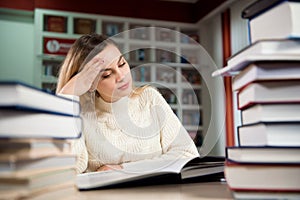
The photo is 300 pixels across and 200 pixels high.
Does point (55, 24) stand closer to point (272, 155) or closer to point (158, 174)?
point (158, 174)

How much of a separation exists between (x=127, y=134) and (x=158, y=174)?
2.24 ft

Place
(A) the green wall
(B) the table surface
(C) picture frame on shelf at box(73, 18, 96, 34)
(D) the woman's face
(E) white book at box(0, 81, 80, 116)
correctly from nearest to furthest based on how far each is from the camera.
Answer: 1. (E) white book at box(0, 81, 80, 116)
2. (B) the table surface
3. (D) the woman's face
4. (A) the green wall
5. (C) picture frame on shelf at box(73, 18, 96, 34)

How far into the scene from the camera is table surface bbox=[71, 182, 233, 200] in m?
0.46

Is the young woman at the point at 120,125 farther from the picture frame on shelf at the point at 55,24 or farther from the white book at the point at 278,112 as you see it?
the picture frame on shelf at the point at 55,24

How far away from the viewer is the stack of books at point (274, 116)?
0.39m

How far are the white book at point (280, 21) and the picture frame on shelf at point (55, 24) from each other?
3.00 meters

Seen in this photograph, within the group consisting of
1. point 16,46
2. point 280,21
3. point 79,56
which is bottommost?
point 280,21

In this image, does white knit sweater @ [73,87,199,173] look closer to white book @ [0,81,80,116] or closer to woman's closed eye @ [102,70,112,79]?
woman's closed eye @ [102,70,112,79]

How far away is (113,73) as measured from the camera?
981mm

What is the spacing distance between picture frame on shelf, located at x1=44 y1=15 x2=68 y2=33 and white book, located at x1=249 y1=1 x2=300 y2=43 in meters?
3.00

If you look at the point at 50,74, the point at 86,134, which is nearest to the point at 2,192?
the point at 86,134

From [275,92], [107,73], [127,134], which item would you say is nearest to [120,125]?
[127,134]

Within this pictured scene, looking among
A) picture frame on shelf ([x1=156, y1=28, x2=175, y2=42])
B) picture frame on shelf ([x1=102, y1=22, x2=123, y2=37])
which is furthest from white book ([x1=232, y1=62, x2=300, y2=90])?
picture frame on shelf ([x1=102, y1=22, x2=123, y2=37])

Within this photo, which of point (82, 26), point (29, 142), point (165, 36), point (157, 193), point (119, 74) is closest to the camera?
point (29, 142)
